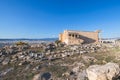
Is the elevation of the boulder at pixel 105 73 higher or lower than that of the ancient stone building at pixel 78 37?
lower

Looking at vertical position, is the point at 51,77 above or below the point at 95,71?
below

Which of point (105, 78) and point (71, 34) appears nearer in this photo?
point (105, 78)

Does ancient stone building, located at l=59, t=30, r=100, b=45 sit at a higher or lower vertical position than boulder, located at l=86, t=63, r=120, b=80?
higher

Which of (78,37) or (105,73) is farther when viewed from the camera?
(78,37)

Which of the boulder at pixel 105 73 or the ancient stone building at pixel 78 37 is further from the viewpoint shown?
the ancient stone building at pixel 78 37

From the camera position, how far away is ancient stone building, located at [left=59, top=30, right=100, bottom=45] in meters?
55.2

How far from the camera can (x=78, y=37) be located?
190ft

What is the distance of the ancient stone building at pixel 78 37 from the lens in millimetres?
55250

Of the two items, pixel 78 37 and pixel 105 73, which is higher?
pixel 78 37

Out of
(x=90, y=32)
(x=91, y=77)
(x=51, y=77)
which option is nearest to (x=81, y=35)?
(x=90, y=32)

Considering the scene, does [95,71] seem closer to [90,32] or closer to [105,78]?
[105,78]

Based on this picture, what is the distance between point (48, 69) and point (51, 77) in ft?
10.3

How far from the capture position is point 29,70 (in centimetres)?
2367

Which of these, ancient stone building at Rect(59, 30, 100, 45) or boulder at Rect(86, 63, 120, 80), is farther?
ancient stone building at Rect(59, 30, 100, 45)
